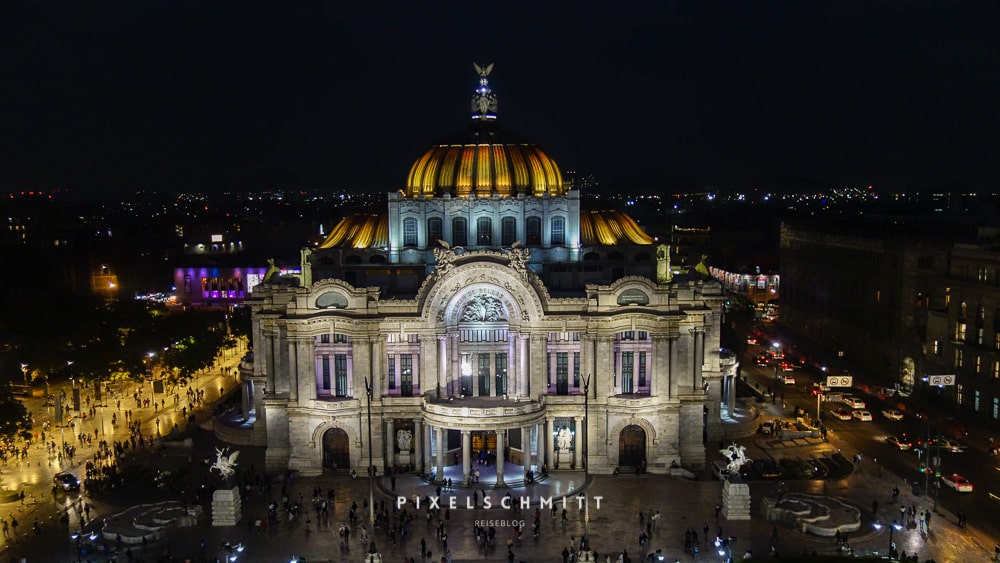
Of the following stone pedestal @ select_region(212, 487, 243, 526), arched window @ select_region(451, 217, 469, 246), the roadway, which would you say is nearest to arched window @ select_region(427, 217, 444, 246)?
arched window @ select_region(451, 217, 469, 246)

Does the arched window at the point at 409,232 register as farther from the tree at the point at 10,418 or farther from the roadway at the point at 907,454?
the roadway at the point at 907,454

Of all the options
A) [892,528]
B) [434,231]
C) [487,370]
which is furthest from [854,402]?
[434,231]

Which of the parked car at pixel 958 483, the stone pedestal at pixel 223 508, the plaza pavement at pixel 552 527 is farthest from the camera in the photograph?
the parked car at pixel 958 483

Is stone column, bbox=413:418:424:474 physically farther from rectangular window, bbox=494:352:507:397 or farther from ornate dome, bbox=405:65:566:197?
ornate dome, bbox=405:65:566:197

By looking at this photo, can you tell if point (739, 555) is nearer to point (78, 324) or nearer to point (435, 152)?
point (435, 152)

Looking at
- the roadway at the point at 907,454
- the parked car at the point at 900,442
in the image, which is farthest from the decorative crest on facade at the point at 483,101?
the parked car at the point at 900,442

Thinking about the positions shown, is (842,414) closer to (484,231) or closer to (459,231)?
(484,231)
